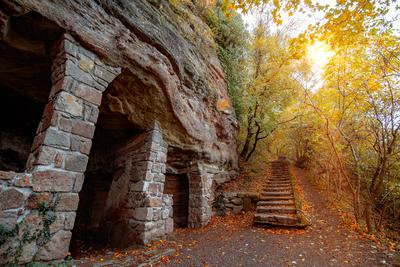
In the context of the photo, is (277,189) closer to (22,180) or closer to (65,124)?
(65,124)

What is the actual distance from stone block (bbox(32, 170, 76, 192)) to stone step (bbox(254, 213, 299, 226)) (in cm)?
484

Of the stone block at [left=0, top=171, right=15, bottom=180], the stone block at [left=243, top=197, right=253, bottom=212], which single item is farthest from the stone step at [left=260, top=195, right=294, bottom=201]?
the stone block at [left=0, top=171, right=15, bottom=180]

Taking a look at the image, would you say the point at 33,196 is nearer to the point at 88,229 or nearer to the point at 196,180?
the point at 88,229

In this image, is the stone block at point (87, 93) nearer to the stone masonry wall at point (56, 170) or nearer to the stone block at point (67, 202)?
the stone masonry wall at point (56, 170)

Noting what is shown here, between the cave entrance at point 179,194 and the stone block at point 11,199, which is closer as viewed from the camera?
the stone block at point 11,199

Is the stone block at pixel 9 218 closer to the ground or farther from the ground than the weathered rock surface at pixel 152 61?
closer to the ground

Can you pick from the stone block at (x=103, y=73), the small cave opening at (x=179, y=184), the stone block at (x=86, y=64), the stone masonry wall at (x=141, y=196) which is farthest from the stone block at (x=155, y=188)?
the stone block at (x=86, y=64)

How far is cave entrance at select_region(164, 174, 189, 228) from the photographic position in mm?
6027

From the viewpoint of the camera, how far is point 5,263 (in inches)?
78.1

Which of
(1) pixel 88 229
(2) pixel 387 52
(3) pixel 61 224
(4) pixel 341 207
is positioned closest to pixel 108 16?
(3) pixel 61 224

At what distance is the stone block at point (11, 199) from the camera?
2037 millimetres

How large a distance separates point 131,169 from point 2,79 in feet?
9.71

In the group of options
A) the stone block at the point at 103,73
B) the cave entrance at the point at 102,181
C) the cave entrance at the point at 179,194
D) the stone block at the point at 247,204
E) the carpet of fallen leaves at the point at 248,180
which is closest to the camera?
the stone block at the point at 103,73

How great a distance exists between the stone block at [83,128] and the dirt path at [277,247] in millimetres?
2540
